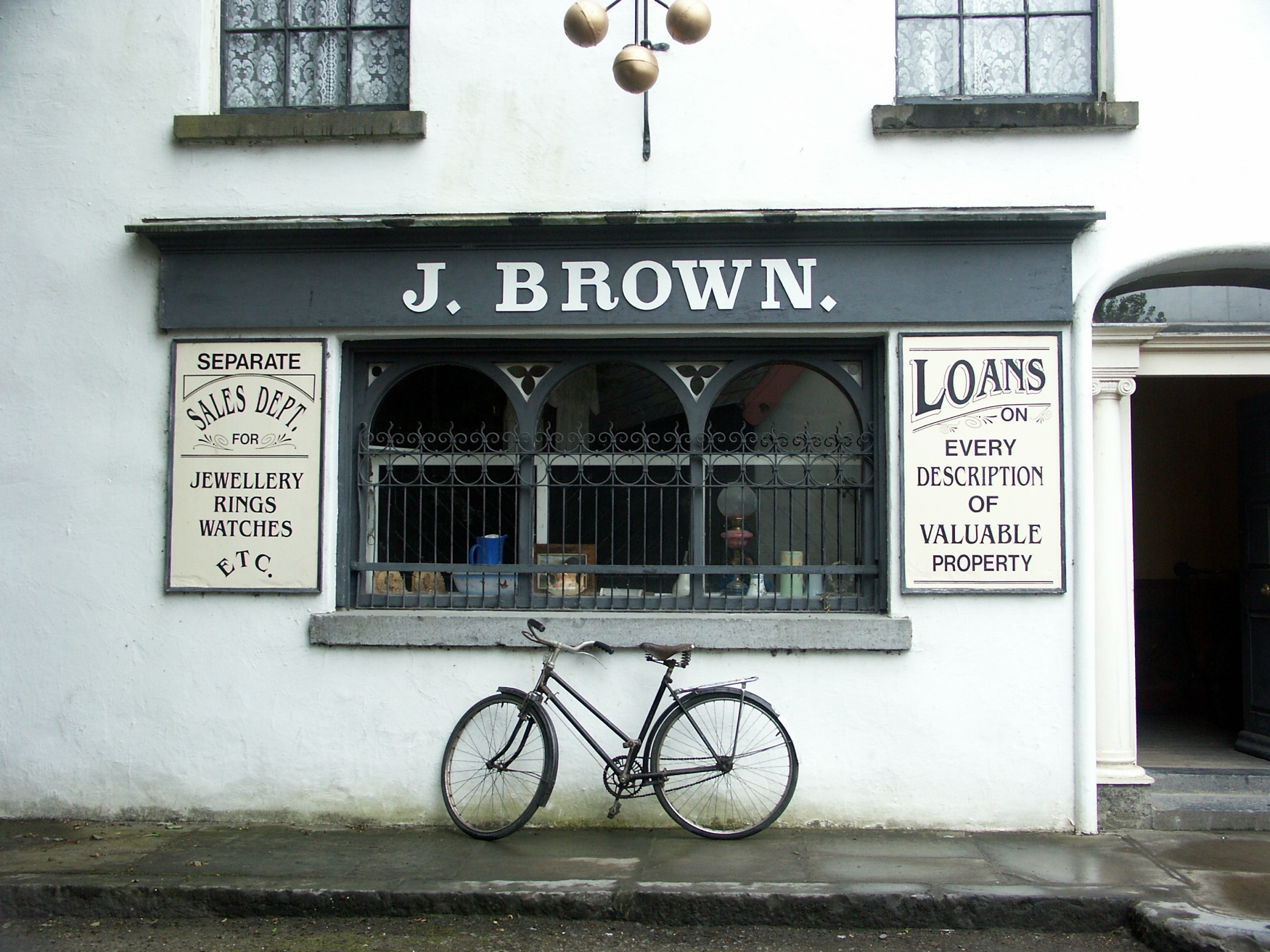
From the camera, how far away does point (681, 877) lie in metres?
4.96

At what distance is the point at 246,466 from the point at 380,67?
2609 mm

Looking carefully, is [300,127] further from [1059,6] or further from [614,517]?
[1059,6]

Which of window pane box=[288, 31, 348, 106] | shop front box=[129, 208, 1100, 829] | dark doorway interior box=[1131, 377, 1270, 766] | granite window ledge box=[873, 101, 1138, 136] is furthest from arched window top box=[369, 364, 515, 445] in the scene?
dark doorway interior box=[1131, 377, 1270, 766]

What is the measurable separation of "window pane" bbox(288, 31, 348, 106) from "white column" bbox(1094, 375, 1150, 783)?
5138mm

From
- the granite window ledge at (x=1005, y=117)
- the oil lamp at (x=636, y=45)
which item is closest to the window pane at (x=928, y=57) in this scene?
the granite window ledge at (x=1005, y=117)

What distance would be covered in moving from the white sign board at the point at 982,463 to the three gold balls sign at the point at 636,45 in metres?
2.09

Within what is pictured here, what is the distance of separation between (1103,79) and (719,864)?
16.2ft

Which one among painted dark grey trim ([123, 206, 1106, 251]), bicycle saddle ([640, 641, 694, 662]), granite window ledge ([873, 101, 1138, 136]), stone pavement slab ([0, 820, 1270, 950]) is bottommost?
stone pavement slab ([0, 820, 1270, 950])

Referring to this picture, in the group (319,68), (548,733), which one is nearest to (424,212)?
(319,68)

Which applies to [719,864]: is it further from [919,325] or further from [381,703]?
[919,325]

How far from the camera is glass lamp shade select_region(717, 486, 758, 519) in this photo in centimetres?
617

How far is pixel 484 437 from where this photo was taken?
6.24 m

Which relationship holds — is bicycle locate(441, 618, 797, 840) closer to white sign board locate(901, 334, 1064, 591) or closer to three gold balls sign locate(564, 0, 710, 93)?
white sign board locate(901, 334, 1064, 591)

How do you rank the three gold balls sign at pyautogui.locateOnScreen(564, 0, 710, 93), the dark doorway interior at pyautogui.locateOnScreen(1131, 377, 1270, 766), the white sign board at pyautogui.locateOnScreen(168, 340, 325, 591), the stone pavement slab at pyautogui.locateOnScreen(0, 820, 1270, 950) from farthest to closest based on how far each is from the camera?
the dark doorway interior at pyautogui.locateOnScreen(1131, 377, 1270, 766), the white sign board at pyautogui.locateOnScreen(168, 340, 325, 591), the three gold balls sign at pyautogui.locateOnScreen(564, 0, 710, 93), the stone pavement slab at pyautogui.locateOnScreen(0, 820, 1270, 950)
